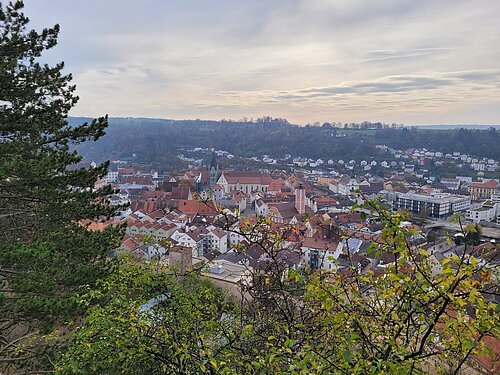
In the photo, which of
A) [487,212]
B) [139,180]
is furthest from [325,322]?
[139,180]

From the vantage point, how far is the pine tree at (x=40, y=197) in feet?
15.5

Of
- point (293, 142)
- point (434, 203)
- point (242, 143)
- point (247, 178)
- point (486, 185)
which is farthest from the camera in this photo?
point (242, 143)

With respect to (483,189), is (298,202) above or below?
above

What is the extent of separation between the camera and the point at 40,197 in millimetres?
5375

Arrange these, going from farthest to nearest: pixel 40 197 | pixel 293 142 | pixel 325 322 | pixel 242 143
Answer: pixel 242 143 → pixel 293 142 → pixel 40 197 → pixel 325 322

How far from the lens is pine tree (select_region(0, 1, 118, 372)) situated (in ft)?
15.5

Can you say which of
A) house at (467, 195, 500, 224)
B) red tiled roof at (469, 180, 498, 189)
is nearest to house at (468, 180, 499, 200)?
red tiled roof at (469, 180, 498, 189)

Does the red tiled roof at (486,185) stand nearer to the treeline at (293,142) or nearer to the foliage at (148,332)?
the treeline at (293,142)

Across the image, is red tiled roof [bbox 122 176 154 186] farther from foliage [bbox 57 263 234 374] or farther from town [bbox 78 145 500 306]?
foliage [bbox 57 263 234 374]

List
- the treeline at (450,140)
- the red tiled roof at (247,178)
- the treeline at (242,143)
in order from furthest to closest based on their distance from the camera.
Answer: the treeline at (242,143)
the treeline at (450,140)
the red tiled roof at (247,178)

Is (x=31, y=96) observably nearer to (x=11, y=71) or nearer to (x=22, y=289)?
(x=11, y=71)

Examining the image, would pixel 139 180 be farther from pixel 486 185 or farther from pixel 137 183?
pixel 486 185

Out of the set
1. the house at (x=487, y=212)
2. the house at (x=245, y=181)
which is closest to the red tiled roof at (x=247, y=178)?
the house at (x=245, y=181)

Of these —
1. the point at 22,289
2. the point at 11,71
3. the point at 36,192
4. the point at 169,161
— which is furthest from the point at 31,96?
the point at 169,161
